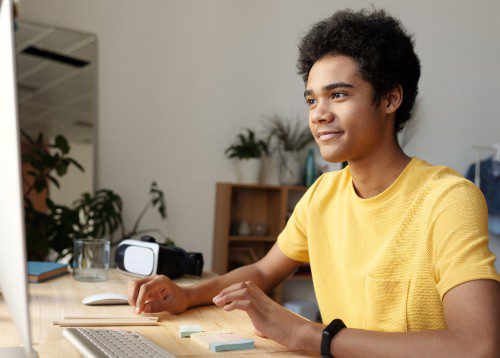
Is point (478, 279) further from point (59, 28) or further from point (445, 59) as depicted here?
point (445, 59)

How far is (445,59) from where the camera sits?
4496 mm

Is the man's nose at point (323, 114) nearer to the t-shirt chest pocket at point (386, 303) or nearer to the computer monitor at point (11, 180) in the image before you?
the t-shirt chest pocket at point (386, 303)

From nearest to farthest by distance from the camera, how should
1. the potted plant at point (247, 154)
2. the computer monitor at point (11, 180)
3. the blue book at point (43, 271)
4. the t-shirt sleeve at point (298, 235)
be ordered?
the computer monitor at point (11, 180) < the t-shirt sleeve at point (298, 235) < the blue book at point (43, 271) < the potted plant at point (247, 154)

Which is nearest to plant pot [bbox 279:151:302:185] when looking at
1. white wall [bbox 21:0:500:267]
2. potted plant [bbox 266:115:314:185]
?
potted plant [bbox 266:115:314:185]

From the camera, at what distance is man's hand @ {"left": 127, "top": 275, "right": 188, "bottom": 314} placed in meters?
1.32

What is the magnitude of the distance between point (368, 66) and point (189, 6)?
2.81 metres

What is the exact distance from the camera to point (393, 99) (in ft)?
4.54

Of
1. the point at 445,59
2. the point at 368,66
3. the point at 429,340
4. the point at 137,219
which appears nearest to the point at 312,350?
the point at 429,340

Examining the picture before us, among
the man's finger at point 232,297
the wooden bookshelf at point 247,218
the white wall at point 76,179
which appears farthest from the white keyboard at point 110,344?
the wooden bookshelf at point 247,218

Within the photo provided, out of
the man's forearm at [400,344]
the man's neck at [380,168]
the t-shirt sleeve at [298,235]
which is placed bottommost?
the man's forearm at [400,344]

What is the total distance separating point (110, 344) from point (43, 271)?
87 centimetres

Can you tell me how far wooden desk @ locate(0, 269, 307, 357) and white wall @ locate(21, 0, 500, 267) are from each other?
81.7 inches

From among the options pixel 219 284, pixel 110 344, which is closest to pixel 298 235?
pixel 219 284

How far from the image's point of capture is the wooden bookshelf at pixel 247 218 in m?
3.95
